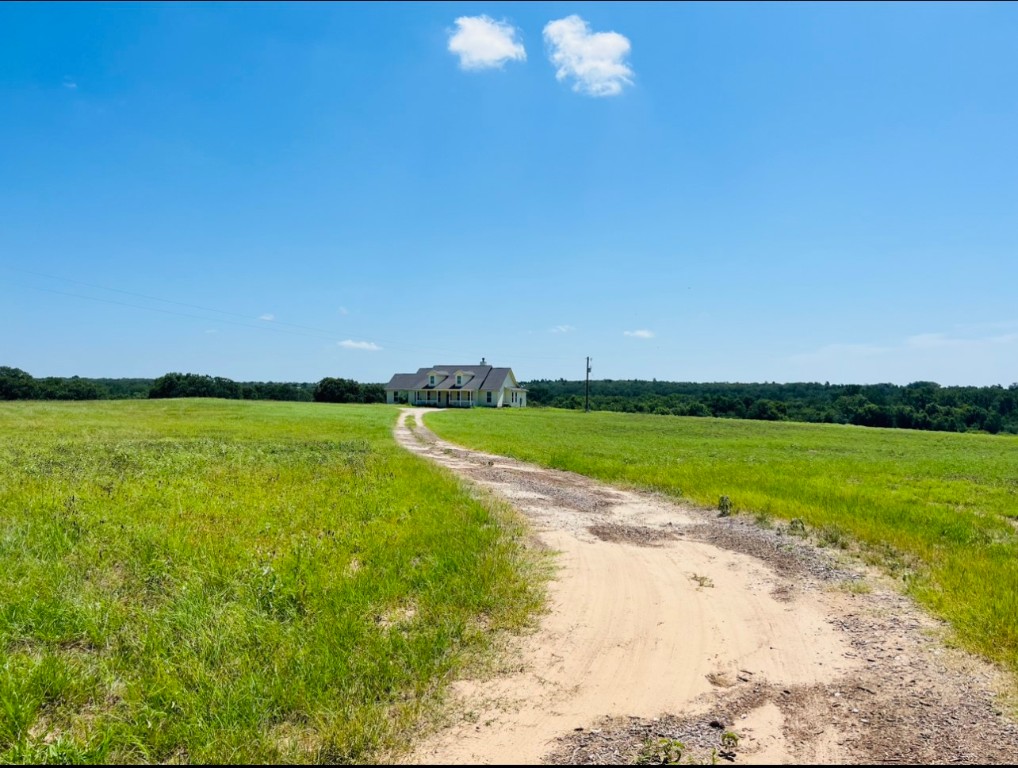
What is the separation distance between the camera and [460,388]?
90.5 metres

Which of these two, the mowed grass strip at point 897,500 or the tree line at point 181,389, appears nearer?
the mowed grass strip at point 897,500

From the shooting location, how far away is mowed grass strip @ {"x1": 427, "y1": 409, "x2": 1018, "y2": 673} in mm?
6559

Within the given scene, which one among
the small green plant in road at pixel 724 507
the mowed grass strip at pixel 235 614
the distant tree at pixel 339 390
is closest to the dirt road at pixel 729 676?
the mowed grass strip at pixel 235 614

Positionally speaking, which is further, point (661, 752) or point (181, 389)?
point (181, 389)

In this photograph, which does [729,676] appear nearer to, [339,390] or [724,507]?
[724,507]

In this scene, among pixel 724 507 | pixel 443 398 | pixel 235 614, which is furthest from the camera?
pixel 443 398

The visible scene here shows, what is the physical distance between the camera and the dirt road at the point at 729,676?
12.6ft

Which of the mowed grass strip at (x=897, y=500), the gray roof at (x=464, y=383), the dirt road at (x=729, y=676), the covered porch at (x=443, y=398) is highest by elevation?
the gray roof at (x=464, y=383)

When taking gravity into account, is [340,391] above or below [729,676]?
above

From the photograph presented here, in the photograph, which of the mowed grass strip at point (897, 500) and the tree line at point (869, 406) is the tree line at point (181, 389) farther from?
the mowed grass strip at point (897, 500)

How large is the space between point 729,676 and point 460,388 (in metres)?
86.3

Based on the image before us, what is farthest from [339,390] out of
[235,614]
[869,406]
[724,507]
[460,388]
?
[235,614]

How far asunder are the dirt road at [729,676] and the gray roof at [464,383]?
266 ft

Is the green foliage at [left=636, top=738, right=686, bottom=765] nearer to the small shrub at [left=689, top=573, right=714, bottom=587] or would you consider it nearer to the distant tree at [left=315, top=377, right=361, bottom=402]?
the small shrub at [left=689, top=573, right=714, bottom=587]
